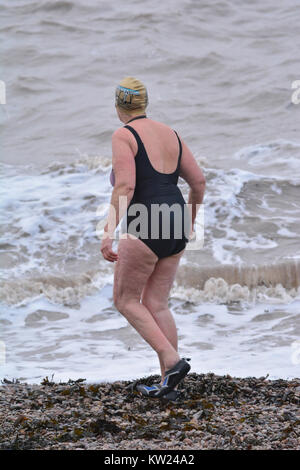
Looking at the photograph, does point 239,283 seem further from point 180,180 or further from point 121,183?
point 121,183

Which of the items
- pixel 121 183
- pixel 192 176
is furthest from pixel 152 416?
pixel 192 176

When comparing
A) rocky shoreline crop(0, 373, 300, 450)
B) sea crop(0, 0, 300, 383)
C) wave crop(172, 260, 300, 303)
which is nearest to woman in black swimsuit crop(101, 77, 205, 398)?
rocky shoreline crop(0, 373, 300, 450)

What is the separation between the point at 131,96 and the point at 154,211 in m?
0.80

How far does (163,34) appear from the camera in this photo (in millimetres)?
21938

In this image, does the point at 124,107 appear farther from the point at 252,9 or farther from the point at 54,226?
the point at 252,9

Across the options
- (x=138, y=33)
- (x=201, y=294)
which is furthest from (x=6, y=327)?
(x=138, y=33)

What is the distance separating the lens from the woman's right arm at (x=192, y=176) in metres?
4.68

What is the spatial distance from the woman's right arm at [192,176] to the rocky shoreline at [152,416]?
4.39 feet

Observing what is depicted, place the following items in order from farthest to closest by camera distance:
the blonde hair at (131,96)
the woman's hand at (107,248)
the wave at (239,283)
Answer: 1. the wave at (239,283)
2. the blonde hair at (131,96)
3. the woman's hand at (107,248)

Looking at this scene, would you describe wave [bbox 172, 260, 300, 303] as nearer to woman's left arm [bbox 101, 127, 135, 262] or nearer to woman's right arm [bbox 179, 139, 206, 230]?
woman's right arm [bbox 179, 139, 206, 230]

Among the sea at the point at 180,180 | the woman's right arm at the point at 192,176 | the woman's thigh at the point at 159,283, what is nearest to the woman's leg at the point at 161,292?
the woman's thigh at the point at 159,283

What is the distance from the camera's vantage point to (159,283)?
4.65m

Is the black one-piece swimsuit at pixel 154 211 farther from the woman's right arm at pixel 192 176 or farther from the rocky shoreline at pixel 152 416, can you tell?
the rocky shoreline at pixel 152 416

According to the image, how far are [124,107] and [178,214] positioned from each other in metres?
0.83
